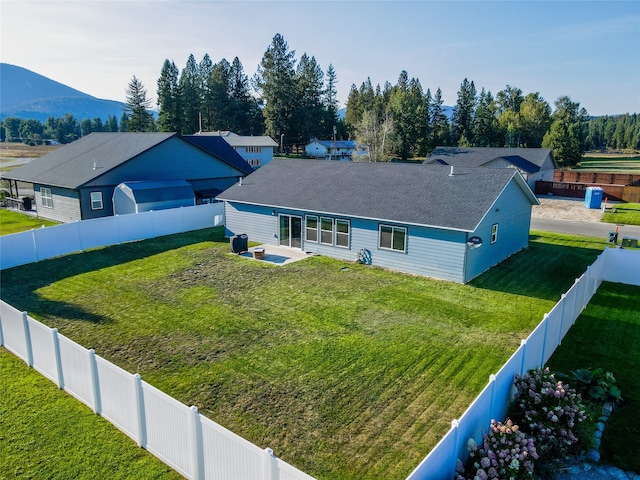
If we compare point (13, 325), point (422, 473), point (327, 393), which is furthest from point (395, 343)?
point (13, 325)

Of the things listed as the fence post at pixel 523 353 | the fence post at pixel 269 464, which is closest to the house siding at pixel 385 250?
the fence post at pixel 523 353

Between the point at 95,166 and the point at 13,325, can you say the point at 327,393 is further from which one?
the point at 95,166

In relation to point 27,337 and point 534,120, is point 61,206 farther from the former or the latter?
point 534,120

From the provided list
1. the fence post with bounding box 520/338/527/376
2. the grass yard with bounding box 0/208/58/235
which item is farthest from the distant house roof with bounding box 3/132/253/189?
the fence post with bounding box 520/338/527/376

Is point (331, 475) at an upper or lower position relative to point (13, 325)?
lower

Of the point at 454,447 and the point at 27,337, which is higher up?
the point at 454,447

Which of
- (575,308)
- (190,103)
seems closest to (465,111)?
(190,103)
